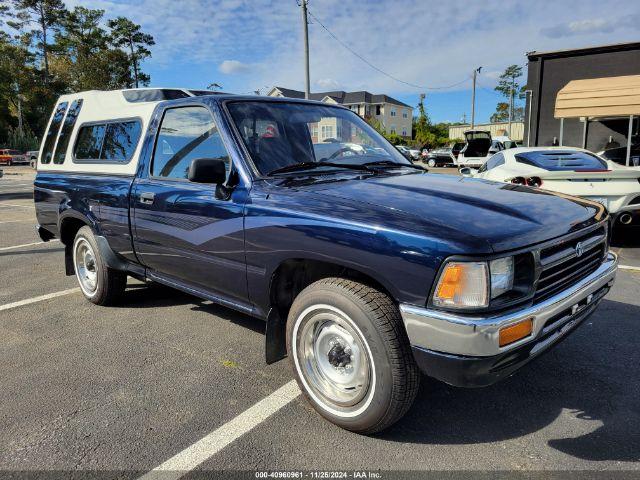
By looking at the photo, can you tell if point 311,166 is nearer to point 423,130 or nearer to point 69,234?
point 69,234

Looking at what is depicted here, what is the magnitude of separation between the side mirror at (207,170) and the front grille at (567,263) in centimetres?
185

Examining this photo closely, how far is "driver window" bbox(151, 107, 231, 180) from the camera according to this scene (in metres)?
3.24

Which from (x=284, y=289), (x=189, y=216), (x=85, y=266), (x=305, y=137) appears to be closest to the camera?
(x=284, y=289)

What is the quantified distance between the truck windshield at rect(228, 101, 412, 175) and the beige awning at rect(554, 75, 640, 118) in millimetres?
9929

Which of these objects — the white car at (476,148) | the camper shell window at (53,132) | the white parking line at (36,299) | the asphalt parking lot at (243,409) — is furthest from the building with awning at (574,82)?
the white parking line at (36,299)

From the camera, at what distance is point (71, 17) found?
53.2 m

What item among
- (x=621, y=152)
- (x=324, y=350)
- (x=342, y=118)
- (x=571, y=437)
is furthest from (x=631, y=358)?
(x=621, y=152)

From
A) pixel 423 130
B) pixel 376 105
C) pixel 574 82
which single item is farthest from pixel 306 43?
pixel 376 105

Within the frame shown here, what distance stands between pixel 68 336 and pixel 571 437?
3.74 m

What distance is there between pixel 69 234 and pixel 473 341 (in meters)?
4.45

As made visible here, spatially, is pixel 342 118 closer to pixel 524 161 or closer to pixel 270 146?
pixel 270 146

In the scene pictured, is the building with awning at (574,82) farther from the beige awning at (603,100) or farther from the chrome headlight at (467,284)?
the chrome headlight at (467,284)

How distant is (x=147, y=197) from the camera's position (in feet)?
11.7

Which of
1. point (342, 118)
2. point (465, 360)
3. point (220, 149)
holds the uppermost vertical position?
point (342, 118)
